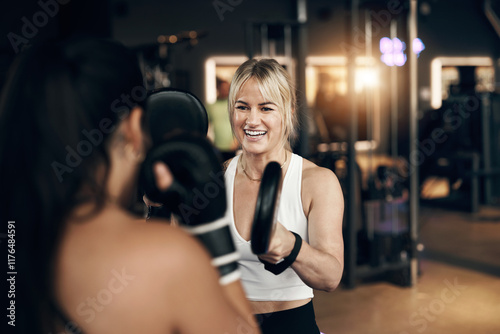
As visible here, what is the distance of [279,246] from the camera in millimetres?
955

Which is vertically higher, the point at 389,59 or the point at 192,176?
the point at 389,59

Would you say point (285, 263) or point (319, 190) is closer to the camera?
point (285, 263)

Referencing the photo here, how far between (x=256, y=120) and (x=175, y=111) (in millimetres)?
461

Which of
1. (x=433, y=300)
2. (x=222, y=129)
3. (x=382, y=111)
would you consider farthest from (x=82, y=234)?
(x=382, y=111)

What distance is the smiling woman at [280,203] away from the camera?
1.31 metres

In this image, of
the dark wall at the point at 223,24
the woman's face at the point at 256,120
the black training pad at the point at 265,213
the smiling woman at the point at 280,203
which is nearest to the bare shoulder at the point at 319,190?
the smiling woman at the point at 280,203

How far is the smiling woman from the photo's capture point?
131cm

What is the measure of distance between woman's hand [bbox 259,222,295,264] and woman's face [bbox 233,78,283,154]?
1.66 feet

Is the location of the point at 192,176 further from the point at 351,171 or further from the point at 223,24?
the point at 223,24

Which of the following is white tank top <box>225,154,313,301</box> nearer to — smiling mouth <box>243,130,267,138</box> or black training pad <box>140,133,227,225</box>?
smiling mouth <box>243,130,267,138</box>

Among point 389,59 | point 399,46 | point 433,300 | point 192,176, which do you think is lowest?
point 433,300

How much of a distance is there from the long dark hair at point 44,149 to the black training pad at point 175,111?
276mm

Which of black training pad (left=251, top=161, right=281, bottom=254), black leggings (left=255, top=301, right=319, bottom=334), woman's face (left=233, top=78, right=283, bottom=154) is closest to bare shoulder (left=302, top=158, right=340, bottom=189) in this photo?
woman's face (left=233, top=78, right=283, bottom=154)

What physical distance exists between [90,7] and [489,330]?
519cm
